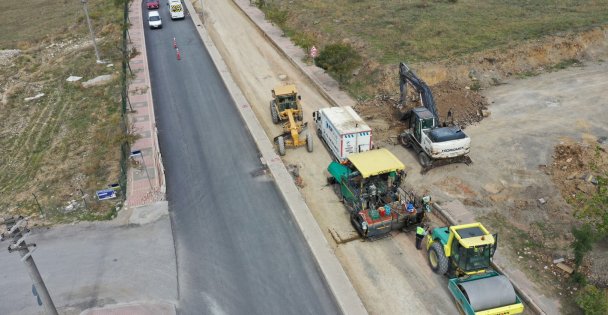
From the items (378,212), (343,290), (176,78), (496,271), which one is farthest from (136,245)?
(176,78)

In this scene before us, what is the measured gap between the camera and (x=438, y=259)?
18.0 meters

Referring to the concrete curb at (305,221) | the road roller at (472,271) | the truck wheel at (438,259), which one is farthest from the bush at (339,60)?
the truck wheel at (438,259)

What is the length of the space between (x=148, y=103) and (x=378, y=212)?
69.7 ft

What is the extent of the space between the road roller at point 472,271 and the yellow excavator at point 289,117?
11210 millimetres

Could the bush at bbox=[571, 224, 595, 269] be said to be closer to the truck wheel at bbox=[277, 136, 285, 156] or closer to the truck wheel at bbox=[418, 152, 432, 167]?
the truck wheel at bbox=[418, 152, 432, 167]

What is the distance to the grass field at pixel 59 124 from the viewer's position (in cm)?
2475

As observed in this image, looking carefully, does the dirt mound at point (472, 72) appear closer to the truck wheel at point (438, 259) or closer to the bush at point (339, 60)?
the bush at point (339, 60)

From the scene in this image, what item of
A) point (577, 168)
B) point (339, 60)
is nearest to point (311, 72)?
point (339, 60)

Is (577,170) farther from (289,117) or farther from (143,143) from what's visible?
(143,143)

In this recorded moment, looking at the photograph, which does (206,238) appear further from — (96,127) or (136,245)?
(96,127)

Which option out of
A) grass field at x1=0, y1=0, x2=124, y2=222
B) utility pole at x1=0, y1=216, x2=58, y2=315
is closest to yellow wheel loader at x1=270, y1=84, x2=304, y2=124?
grass field at x1=0, y1=0, x2=124, y2=222

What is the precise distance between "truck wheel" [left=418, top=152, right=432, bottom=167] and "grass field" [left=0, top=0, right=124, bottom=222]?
16479mm

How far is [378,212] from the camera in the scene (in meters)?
20.2

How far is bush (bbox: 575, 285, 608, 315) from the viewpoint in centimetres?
1484
